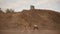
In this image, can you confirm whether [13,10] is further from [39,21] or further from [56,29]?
[56,29]

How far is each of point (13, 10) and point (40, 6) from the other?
72.6 inches

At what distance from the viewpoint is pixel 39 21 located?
14.4 meters

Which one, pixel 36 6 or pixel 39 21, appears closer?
pixel 36 6

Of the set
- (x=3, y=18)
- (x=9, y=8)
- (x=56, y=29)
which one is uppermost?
(x=9, y=8)

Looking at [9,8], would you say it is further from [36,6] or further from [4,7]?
[36,6]

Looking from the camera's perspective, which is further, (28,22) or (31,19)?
(31,19)

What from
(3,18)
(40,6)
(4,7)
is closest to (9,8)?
(4,7)

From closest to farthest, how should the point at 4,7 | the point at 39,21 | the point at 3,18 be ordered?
the point at 4,7 → the point at 3,18 → the point at 39,21

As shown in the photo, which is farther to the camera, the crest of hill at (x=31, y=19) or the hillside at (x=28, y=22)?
the crest of hill at (x=31, y=19)

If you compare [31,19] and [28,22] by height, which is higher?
[31,19]

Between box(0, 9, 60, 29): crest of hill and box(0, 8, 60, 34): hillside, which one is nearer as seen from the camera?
box(0, 8, 60, 34): hillside

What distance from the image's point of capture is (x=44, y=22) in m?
14.7

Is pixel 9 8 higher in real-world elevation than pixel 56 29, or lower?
higher

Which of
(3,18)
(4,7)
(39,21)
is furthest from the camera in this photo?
(39,21)
